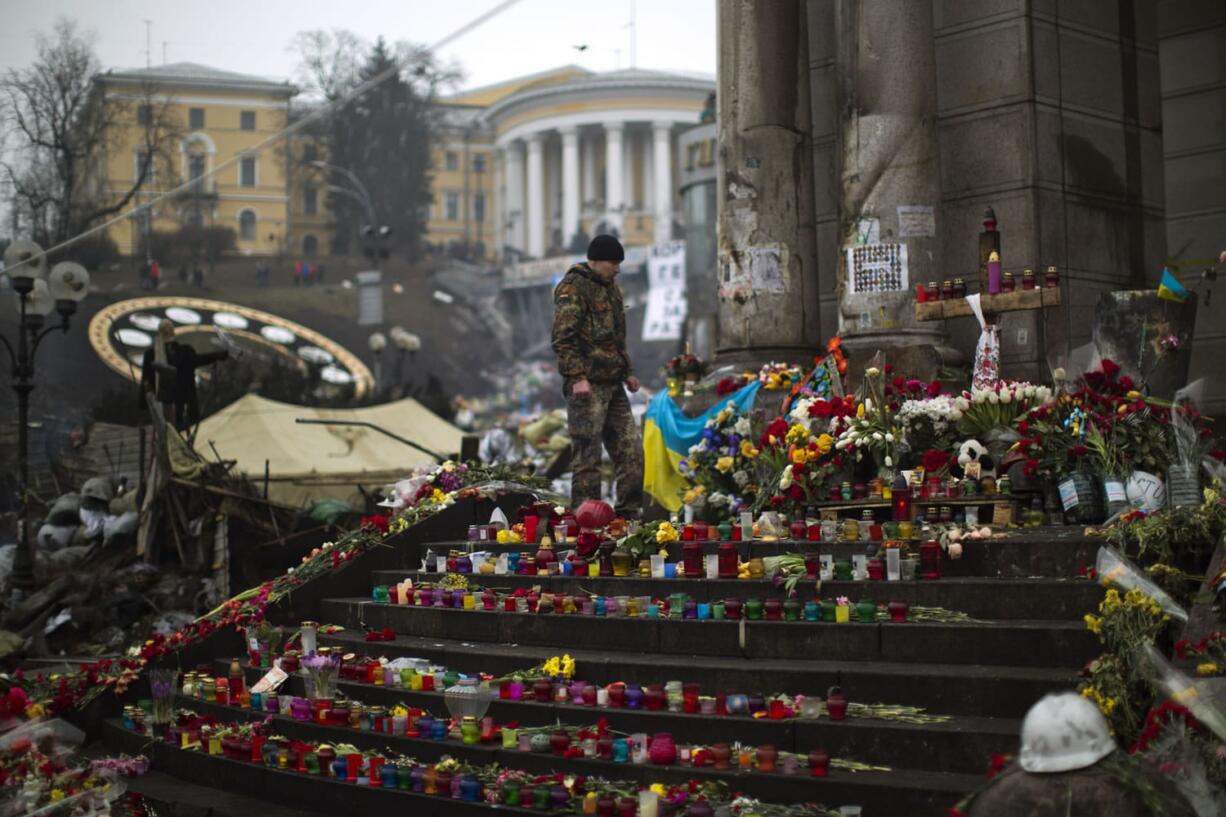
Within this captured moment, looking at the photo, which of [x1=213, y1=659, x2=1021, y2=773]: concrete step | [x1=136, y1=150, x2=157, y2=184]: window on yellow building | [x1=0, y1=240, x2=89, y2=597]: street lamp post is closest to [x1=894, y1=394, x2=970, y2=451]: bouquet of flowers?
[x1=213, y1=659, x2=1021, y2=773]: concrete step

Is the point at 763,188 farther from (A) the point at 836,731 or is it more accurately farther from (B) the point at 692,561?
(A) the point at 836,731

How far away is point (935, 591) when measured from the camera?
26.6ft

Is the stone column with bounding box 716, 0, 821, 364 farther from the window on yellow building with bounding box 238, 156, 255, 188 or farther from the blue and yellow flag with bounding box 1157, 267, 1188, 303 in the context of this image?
the window on yellow building with bounding box 238, 156, 255, 188

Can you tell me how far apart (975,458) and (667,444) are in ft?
15.3

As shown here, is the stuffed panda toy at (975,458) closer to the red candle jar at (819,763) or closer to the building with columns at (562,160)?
the red candle jar at (819,763)

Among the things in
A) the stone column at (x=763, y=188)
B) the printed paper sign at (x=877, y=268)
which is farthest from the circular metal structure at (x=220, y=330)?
the printed paper sign at (x=877, y=268)

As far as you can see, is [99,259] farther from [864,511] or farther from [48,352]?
[864,511]

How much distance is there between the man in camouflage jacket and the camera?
1186 cm

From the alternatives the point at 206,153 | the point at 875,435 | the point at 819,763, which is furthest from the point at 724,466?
the point at 206,153

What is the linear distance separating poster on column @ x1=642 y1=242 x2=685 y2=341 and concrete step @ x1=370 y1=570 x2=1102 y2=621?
39.8 m

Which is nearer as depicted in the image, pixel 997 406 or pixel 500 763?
pixel 500 763

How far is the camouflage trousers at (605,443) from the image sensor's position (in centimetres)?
1187

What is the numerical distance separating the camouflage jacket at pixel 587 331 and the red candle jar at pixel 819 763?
555cm

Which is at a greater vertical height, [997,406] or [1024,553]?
[997,406]
